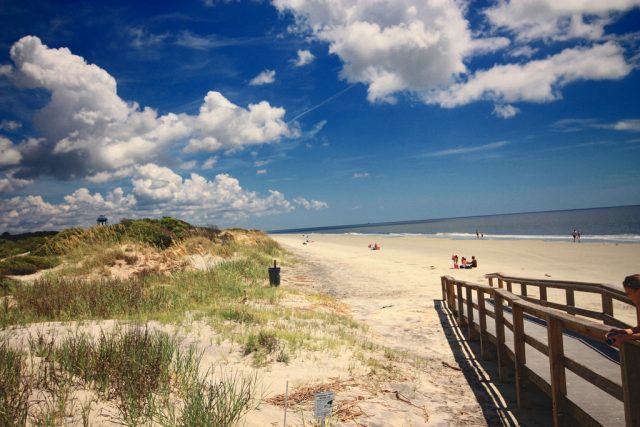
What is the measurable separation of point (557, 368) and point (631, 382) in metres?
1.26

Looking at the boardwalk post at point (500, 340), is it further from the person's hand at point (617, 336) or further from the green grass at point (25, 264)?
the green grass at point (25, 264)

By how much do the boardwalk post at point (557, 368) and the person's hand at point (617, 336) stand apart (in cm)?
95

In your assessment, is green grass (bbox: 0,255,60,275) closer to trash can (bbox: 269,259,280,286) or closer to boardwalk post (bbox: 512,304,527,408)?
trash can (bbox: 269,259,280,286)

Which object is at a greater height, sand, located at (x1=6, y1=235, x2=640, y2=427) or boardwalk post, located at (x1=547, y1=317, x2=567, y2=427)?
boardwalk post, located at (x1=547, y1=317, x2=567, y2=427)

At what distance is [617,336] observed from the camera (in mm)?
2844

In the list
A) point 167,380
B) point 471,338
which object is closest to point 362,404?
point 167,380

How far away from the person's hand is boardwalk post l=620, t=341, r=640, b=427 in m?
0.04

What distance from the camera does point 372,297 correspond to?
1423 cm

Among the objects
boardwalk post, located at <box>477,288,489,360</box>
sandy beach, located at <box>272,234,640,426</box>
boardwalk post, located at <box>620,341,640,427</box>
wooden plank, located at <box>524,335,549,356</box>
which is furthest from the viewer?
boardwalk post, located at <box>477,288,489,360</box>

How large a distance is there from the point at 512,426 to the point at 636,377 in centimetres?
222

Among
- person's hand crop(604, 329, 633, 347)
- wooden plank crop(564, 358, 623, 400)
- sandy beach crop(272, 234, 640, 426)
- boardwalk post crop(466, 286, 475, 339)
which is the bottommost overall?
sandy beach crop(272, 234, 640, 426)

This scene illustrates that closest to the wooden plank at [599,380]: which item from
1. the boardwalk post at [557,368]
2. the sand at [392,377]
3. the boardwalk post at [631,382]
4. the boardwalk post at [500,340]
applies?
the boardwalk post at [557,368]

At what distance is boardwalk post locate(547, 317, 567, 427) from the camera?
12.8 ft

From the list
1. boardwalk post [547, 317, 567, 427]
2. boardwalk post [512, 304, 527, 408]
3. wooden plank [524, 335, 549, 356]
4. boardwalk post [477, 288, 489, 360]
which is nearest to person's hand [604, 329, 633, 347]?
boardwalk post [547, 317, 567, 427]
